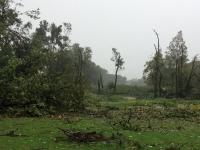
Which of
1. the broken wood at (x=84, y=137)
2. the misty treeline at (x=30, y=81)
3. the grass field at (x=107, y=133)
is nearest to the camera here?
the grass field at (x=107, y=133)

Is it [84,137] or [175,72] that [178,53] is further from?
[84,137]

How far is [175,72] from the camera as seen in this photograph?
82.7 meters

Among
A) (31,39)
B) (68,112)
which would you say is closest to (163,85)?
(31,39)

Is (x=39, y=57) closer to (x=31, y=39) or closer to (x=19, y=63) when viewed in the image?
(x=19, y=63)

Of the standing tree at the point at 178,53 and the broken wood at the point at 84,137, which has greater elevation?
the standing tree at the point at 178,53

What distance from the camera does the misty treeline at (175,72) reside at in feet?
238

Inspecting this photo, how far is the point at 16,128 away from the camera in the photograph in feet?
72.2

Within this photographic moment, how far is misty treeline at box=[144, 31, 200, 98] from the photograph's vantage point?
72438 millimetres

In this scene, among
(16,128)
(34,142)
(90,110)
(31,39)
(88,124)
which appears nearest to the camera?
(34,142)

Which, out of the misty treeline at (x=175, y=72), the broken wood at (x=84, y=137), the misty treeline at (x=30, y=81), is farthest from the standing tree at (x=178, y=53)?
the broken wood at (x=84, y=137)

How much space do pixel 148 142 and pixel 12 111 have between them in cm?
1259

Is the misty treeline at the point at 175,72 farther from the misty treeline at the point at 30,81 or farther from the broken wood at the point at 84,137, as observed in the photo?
the broken wood at the point at 84,137

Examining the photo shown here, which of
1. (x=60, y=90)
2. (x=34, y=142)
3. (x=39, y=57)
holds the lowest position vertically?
(x=34, y=142)

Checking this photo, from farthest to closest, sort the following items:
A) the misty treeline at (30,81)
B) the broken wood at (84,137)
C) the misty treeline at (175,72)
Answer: the misty treeline at (175,72), the misty treeline at (30,81), the broken wood at (84,137)
